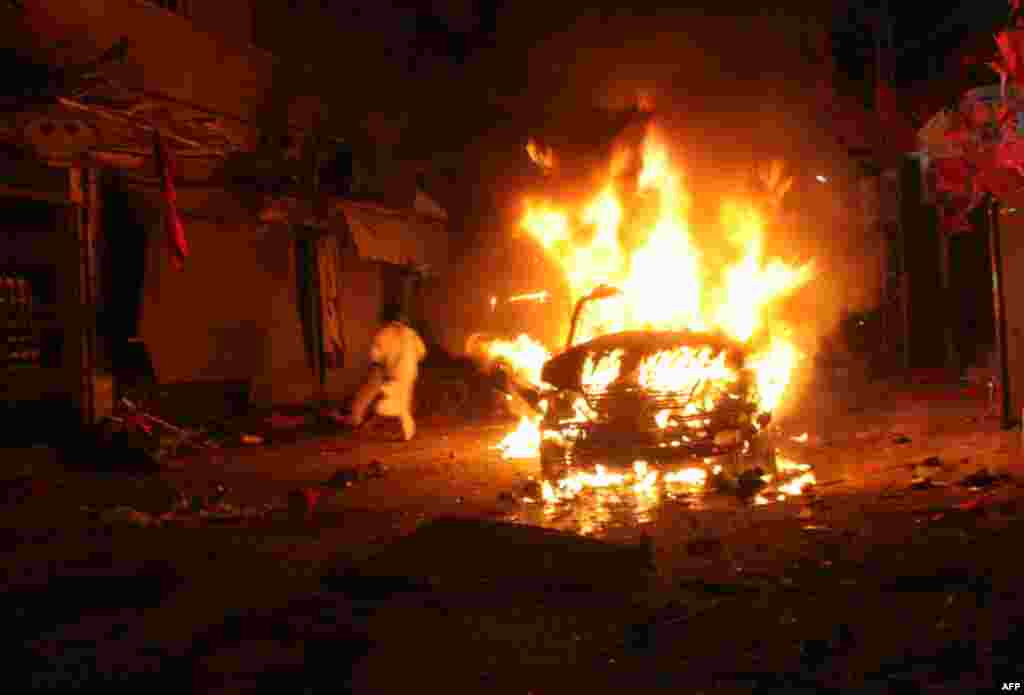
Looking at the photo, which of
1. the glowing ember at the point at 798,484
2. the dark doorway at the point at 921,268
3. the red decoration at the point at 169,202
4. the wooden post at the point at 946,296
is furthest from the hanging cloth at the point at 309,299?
the dark doorway at the point at 921,268

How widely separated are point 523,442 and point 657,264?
4.22m

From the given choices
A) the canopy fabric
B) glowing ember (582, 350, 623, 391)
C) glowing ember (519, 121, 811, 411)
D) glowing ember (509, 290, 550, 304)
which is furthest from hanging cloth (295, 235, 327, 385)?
glowing ember (582, 350, 623, 391)

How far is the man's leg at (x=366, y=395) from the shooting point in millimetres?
12320

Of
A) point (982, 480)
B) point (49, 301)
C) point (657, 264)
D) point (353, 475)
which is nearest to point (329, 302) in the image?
point (49, 301)

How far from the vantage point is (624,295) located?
14.6m

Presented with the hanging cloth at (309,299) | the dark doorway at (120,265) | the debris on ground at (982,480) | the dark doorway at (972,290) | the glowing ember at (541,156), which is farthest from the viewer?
the dark doorway at (972,290)

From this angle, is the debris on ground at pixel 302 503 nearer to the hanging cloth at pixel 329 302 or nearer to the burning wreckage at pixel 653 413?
the burning wreckage at pixel 653 413

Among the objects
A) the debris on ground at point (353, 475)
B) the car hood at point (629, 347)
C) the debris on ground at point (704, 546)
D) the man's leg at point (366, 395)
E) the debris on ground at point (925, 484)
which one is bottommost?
the debris on ground at point (704, 546)

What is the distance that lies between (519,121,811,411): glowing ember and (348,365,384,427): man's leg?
A: 9.65 ft

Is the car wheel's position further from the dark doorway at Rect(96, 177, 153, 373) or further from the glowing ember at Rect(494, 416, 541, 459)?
the dark doorway at Rect(96, 177, 153, 373)

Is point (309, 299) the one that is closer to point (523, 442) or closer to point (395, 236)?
point (395, 236)

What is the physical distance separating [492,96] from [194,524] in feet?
43.7

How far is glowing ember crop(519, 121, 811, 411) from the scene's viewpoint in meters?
14.1

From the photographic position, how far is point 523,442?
1224 centimetres
